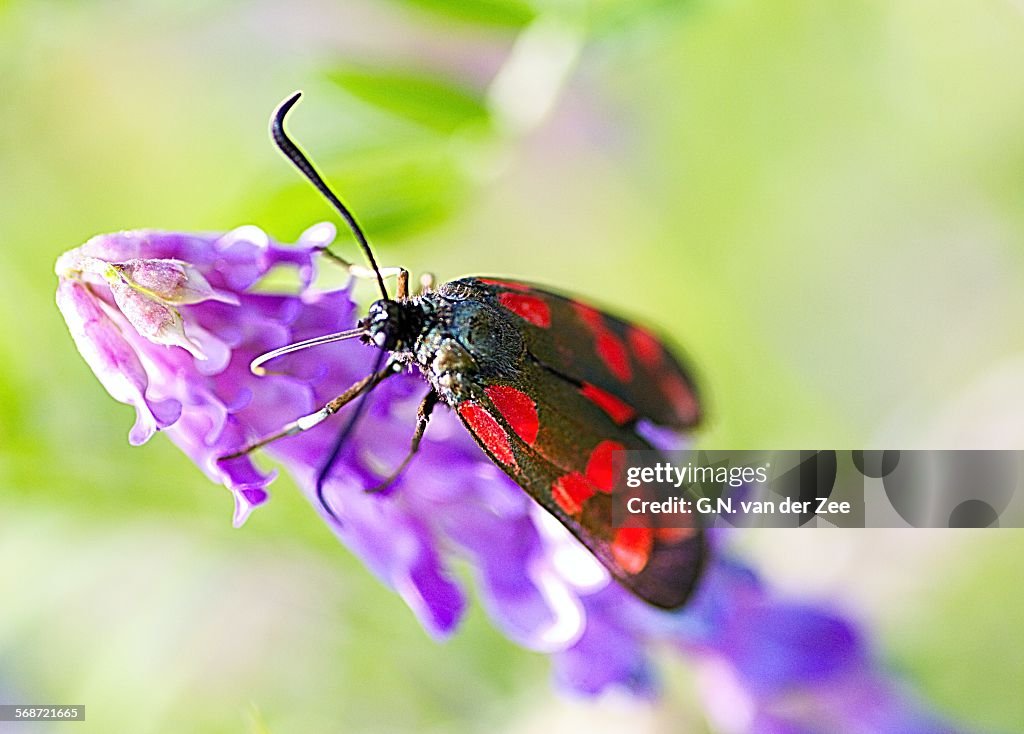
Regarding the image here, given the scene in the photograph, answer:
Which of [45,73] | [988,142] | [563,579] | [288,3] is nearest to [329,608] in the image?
[563,579]

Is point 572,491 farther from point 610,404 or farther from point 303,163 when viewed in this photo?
point 303,163

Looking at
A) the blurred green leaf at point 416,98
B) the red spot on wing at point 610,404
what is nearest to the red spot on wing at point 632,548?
the red spot on wing at point 610,404

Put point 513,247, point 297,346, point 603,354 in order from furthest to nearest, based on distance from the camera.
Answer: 1. point 513,247
2. point 603,354
3. point 297,346

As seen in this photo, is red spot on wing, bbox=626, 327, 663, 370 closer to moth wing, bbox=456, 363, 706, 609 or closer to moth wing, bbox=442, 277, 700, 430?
moth wing, bbox=442, 277, 700, 430

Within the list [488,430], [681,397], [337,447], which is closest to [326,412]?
[337,447]

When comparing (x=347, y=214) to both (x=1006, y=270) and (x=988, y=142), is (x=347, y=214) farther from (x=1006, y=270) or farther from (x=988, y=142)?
(x=1006, y=270)
